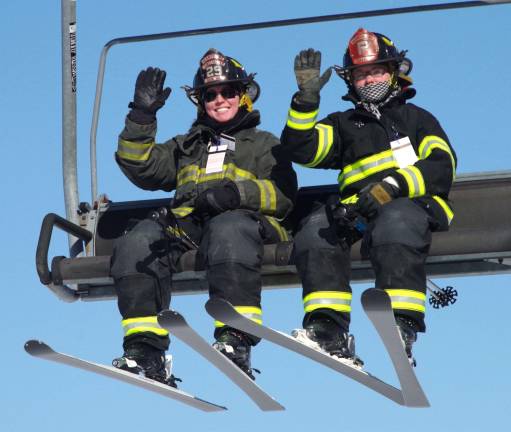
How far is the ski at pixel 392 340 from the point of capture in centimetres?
762

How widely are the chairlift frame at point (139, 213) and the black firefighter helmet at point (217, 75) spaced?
0.81 ft

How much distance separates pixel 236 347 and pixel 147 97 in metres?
1.47

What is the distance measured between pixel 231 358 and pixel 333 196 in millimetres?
1041

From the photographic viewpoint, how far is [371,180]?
858cm

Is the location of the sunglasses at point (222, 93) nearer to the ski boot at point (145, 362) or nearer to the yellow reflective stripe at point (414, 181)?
the yellow reflective stripe at point (414, 181)

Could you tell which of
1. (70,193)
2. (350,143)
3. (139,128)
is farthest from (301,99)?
(70,193)

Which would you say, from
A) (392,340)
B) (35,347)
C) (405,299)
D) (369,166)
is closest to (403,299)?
(405,299)

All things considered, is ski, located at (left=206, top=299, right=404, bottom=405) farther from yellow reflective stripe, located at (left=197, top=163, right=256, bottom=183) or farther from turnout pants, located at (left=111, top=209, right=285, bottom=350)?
yellow reflective stripe, located at (left=197, top=163, right=256, bottom=183)

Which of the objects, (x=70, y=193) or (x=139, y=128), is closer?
(x=139, y=128)

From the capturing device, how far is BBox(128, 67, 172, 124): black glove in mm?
8828

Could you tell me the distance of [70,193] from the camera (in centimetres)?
948

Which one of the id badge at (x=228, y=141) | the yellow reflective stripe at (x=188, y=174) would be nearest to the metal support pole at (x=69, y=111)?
the yellow reflective stripe at (x=188, y=174)

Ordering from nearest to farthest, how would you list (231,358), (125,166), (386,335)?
(386,335) → (231,358) → (125,166)

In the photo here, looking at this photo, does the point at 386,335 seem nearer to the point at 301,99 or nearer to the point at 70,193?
the point at 301,99
